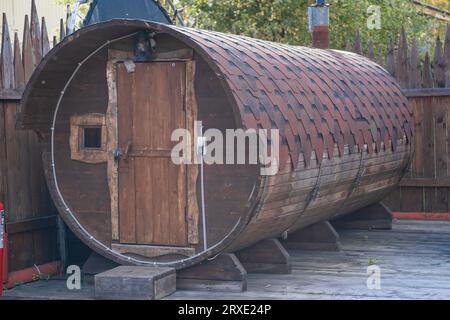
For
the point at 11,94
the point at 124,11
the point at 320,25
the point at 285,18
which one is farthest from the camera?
the point at 285,18

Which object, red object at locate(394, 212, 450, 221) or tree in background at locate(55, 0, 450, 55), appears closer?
red object at locate(394, 212, 450, 221)

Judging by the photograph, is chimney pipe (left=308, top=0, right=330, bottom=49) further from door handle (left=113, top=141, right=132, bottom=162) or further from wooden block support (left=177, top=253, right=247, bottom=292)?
wooden block support (left=177, top=253, right=247, bottom=292)

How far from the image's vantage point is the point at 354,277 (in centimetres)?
845

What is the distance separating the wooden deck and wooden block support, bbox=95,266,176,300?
0.57 feet

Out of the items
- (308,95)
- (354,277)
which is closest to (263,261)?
(354,277)

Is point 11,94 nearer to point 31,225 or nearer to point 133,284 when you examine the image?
point 31,225

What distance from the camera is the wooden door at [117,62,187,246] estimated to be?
26.2 feet

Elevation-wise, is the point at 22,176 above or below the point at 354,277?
above

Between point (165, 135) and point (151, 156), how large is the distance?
0.73 ft

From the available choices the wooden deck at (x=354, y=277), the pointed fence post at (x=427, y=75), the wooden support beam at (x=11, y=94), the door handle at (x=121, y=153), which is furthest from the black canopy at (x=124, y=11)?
the pointed fence post at (x=427, y=75)

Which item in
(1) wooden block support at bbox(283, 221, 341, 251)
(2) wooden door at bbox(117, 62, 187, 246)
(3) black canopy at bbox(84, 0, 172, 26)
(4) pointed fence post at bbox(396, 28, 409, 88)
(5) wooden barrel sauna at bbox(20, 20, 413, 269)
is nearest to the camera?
(5) wooden barrel sauna at bbox(20, 20, 413, 269)

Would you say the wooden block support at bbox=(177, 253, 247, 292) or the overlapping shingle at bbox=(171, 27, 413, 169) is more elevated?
the overlapping shingle at bbox=(171, 27, 413, 169)

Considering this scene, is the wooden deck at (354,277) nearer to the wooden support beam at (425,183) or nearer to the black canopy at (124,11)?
the wooden support beam at (425,183)

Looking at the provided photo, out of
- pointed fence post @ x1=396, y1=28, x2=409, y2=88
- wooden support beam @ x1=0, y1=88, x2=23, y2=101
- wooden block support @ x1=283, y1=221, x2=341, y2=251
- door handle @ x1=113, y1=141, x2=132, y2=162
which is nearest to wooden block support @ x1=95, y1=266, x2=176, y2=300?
door handle @ x1=113, y1=141, x2=132, y2=162
